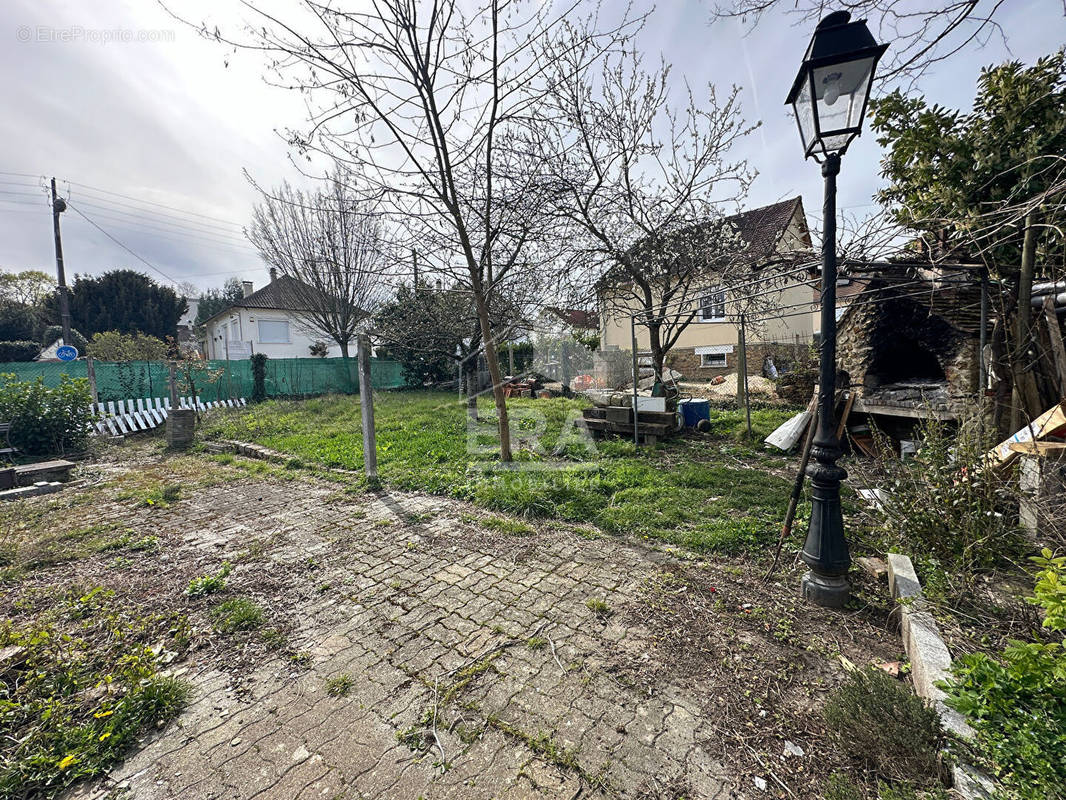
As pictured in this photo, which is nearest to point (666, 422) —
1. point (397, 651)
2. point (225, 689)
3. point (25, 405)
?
point (397, 651)

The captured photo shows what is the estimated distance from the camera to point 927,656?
2023mm

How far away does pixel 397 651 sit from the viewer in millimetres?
2596

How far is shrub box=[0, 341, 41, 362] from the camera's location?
64.7ft

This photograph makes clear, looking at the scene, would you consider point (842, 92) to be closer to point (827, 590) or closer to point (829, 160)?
point (829, 160)

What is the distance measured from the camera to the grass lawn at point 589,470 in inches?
169

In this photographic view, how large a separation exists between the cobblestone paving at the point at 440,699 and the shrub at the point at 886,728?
550mm

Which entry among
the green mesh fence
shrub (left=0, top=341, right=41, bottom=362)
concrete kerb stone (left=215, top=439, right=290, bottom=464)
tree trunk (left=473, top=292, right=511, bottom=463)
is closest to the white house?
the green mesh fence

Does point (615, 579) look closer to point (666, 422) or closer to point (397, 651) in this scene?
point (397, 651)

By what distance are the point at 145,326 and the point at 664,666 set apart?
35976 mm

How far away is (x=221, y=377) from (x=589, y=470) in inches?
604

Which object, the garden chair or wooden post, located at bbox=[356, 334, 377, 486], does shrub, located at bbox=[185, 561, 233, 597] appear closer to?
wooden post, located at bbox=[356, 334, 377, 486]

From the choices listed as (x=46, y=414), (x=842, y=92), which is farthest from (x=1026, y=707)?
(x=46, y=414)

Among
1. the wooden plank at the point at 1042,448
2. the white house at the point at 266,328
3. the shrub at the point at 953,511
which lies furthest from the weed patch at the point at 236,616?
the white house at the point at 266,328

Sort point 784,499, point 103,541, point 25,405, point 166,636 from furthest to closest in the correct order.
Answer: point 25,405
point 784,499
point 103,541
point 166,636
